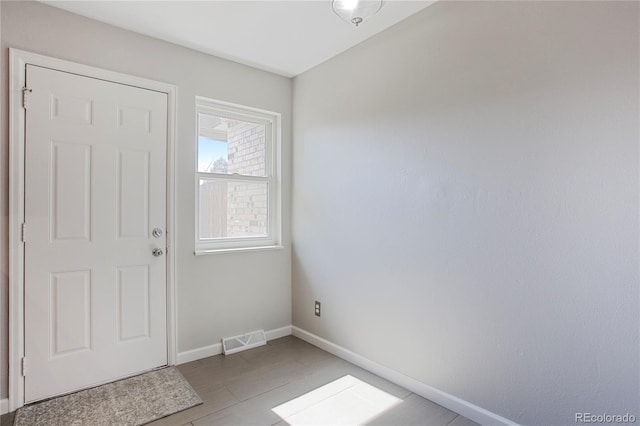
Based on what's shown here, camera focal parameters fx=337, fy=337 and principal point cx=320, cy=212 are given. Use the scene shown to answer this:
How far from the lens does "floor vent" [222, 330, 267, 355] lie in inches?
115

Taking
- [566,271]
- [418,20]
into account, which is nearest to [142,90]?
[418,20]

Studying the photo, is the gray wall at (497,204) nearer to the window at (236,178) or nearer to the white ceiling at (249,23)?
the white ceiling at (249,23)

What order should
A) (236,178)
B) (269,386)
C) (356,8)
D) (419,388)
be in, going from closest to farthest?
(356,8), (419,388), (269,386), (236,178)

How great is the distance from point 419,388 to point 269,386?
3.38ft

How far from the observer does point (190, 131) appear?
9.15ft

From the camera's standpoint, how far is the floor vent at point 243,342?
2.93 m

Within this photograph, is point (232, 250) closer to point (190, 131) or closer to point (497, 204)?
point (190, 131)

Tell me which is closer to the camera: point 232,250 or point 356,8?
point 356,8

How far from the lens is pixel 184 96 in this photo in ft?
9.03

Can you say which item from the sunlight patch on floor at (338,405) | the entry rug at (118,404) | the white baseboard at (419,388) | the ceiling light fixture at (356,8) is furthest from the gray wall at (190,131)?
the ceiling light fixture at (356,8)

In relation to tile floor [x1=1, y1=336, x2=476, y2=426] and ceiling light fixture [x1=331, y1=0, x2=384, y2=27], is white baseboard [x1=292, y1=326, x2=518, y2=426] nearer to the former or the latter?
tile floor [x1=1, y1=336, x2=476, y2=426]

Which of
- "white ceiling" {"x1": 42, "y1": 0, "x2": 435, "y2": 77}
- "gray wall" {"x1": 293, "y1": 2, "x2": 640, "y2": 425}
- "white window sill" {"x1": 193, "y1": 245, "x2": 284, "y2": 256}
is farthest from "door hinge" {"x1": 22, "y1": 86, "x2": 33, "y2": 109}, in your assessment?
"gray wall" {"x1": 293, "y1": 2, "x2": 640, "y2": 425}

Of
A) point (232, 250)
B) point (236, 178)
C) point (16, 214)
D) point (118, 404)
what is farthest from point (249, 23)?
point (118, 404)

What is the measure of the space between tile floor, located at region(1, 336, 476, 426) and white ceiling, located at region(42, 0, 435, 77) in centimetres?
257
